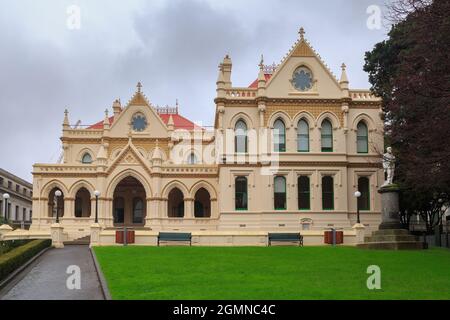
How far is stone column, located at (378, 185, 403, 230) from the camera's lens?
107ft

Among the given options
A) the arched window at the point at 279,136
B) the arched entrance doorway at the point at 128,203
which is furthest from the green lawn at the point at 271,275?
the arched entrance doorway at the point at 128,203

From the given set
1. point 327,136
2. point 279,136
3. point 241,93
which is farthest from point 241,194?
point 327,136

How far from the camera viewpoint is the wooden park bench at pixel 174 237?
1395 inches

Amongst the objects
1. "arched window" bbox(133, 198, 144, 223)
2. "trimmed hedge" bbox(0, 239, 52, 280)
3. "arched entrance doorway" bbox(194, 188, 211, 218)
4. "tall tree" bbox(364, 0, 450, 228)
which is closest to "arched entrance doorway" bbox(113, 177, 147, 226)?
"arched window" bbox(133, 198, 144, 223)

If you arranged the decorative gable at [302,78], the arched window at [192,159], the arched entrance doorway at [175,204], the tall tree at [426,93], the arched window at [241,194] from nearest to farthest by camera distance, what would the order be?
the tall tree at [426,93]
the arched window at [241,194]
the decorative gable at [302,78]
the arched entrance doorway at [175,204]
the arched window at [192,159]

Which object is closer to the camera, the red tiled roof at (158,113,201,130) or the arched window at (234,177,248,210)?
the arched window at (234,177,248,210)

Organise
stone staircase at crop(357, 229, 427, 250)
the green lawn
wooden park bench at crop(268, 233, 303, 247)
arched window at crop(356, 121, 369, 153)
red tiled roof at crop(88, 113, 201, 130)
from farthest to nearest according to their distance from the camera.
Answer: red tiled roof at crop(88, 113, 201, 130)
arched window at crop(356, 121, 369, 153)
wooden park bench at crop(268, 233, 303, 247)
stone staircase at crop(357, 229, 427, 250)
the green lawn

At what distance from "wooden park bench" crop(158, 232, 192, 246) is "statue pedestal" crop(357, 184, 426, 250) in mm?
9544

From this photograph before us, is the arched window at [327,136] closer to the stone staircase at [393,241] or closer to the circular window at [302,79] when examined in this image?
the circular window at [302,79]

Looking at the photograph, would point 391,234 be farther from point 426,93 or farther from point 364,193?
point 364,193

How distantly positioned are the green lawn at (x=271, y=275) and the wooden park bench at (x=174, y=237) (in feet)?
22.3

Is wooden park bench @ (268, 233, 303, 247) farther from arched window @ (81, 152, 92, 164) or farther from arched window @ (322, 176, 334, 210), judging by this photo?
arched window @ (81, 152, 92, 164)
